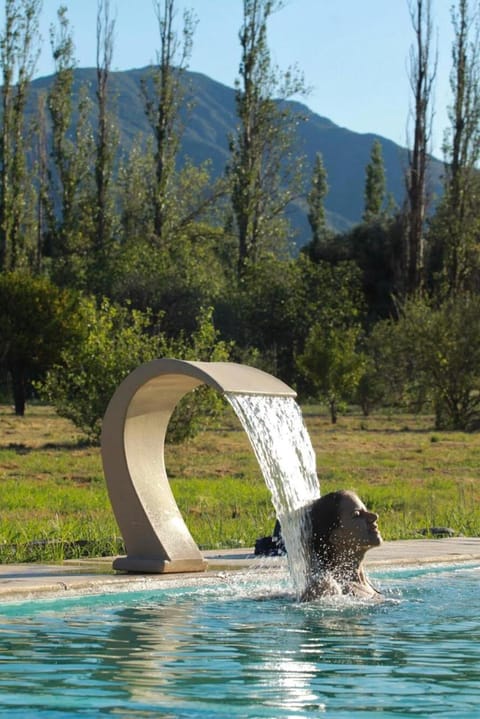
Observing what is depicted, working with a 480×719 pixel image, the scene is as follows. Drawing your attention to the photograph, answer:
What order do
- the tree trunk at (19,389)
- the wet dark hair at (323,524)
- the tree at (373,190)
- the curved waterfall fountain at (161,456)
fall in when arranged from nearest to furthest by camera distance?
the wet dark hair at (323,524)
the curved waterfall fountain at (161,456)
the tree trunk at (19,389)
the tree at (373,190)

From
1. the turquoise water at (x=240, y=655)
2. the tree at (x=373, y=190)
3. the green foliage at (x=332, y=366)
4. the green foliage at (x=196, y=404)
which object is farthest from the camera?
the tree at (x=373, y=190)

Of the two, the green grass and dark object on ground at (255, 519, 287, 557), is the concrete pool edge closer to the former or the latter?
dark object on ground at (255, 519, 287, 557)

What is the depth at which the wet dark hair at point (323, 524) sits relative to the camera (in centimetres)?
749

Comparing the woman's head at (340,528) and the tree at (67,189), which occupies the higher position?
the tree at (67,189)

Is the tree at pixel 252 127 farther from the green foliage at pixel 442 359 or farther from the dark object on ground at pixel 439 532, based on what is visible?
the dark object on ground at pixel 439 532

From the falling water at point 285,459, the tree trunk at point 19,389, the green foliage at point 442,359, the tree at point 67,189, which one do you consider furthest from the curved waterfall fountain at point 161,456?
the tree at point 67,189

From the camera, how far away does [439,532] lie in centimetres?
1144

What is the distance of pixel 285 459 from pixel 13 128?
31.8 meters

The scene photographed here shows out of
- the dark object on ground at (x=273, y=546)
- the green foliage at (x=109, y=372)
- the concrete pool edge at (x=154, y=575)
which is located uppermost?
the green foliage at (x=109, y=372)

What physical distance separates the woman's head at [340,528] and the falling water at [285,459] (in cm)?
11

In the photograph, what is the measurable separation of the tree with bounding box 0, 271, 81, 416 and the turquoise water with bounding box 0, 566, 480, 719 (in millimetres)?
21215

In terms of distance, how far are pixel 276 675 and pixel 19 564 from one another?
3728mm

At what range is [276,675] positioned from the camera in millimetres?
5371

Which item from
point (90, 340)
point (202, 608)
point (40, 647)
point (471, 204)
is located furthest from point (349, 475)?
point (471, 204)
